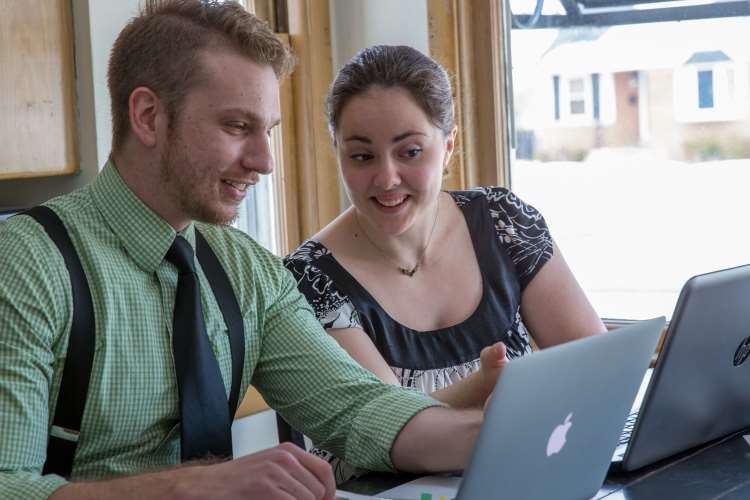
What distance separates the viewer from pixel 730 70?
8.74ft

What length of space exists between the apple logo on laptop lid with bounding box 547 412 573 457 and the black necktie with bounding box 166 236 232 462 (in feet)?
1.74

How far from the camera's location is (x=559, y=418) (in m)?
1.19

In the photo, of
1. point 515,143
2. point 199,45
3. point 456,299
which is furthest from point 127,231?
point 515,143

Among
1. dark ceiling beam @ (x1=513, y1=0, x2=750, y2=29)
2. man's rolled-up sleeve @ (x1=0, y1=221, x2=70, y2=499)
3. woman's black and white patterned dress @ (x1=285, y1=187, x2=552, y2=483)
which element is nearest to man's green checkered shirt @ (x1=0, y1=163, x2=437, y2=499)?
man's rolled-up sleeve @ (x1=0, y1=221, x2=70, y2=499)

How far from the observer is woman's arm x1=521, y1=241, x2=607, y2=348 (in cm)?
218

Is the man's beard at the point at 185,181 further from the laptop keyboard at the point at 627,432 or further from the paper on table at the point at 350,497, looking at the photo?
the laptop keyboard at the point at 627,432

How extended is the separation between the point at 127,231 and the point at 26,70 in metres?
0.97

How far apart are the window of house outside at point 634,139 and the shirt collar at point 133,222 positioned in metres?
1.63

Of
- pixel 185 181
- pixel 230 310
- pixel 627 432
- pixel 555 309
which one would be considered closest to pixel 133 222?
pixel 185 181

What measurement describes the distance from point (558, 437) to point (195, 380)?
1.82ft

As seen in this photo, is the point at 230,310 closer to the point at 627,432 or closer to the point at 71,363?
the point at 71,363

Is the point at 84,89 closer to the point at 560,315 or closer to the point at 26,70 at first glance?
the point at 26,70

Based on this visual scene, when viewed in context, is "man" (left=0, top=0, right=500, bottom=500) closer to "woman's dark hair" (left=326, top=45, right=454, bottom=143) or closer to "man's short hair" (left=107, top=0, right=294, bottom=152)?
"man's short hair" (left=107, top=0, right=294, bottom=152)

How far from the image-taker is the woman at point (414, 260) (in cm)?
203
